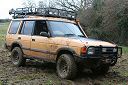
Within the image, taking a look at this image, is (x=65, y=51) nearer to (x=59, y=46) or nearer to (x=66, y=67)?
(x=59, y=46)

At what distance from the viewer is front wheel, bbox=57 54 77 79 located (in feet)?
31.3

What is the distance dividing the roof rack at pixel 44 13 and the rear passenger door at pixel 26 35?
1.69ft

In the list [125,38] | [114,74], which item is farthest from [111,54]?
[125,38]

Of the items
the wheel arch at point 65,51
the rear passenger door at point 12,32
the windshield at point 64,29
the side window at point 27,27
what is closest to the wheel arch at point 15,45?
the rear passenger door at point 12,32

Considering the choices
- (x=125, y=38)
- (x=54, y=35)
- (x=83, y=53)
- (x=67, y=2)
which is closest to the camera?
(x=83, y=53)

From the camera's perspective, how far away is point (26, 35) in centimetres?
1171

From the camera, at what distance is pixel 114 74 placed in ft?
35.9

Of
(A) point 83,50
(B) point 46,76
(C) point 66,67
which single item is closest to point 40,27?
(B) point 46,76

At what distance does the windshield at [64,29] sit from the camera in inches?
423

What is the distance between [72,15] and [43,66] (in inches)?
88.9

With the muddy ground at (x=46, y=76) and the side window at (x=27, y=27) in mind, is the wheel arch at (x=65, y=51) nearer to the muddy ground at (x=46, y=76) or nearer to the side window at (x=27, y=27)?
the muddy ground at (x=46, y=76)

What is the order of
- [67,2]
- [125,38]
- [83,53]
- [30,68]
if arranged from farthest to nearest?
[67,2]
[125,38]
[30,68]
[83,53]

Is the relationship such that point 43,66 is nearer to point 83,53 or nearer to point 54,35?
point 54,35

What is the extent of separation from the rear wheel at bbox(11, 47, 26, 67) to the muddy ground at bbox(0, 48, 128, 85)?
22 cm
